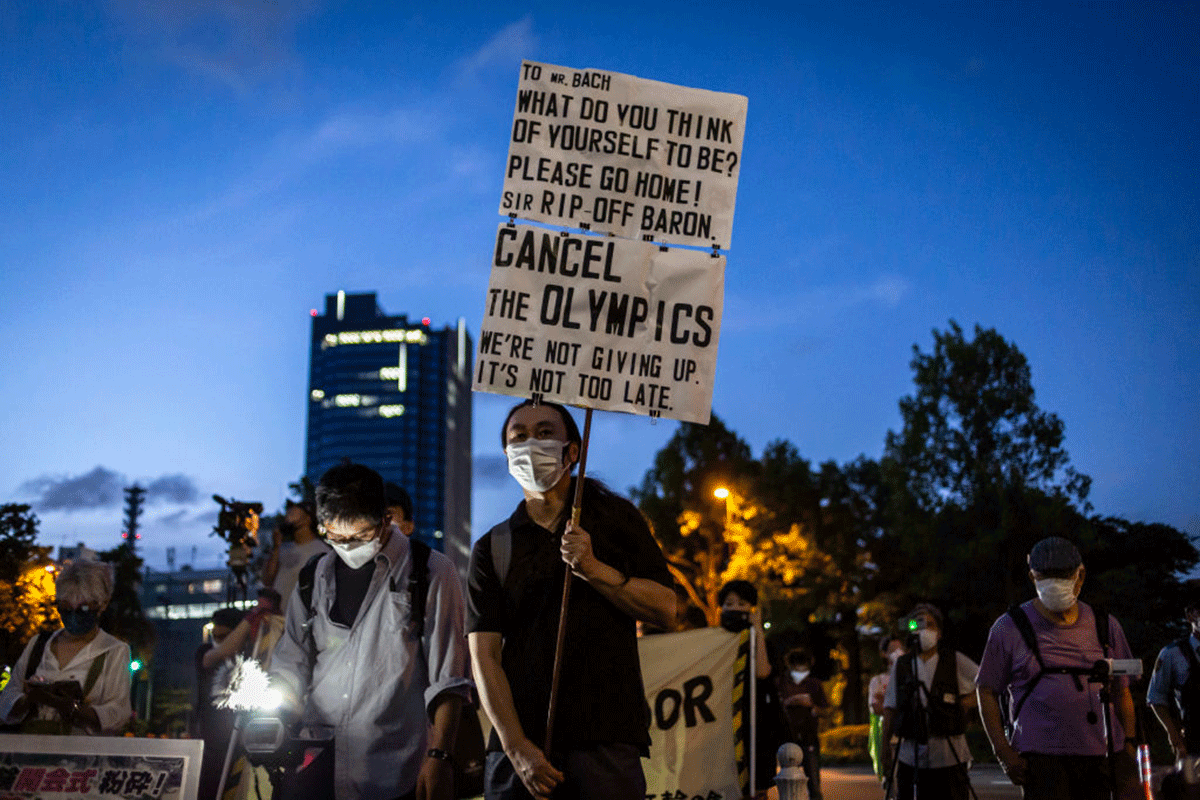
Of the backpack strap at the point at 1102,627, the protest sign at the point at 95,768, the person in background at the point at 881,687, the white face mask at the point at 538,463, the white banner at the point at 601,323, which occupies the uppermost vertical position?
the white banner at the point at 601,323

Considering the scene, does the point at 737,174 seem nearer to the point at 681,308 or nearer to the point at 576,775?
the point at 681,308

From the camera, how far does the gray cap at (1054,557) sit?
6.47m

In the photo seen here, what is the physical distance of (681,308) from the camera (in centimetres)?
472

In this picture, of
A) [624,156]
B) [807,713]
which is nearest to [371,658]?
[624,156]

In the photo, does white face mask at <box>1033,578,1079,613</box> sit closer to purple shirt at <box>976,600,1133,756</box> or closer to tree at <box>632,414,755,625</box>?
purple shirt at <box>976,600,1133,756</box>

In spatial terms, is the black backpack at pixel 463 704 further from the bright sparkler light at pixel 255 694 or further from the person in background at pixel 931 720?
the person in background at pixel 931 720

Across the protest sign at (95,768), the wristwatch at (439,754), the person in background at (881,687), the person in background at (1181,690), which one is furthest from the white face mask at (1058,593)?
the person in background at (881,687)

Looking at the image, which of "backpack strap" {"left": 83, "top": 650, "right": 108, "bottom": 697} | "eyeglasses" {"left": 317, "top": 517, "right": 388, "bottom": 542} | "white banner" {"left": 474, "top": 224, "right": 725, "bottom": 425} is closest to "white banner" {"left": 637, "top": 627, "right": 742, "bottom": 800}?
"backpack strap" {"left": 83, "top": 650, "right": 108, "bottom": 697}

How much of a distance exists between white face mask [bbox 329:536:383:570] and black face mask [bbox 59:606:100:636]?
2.21m

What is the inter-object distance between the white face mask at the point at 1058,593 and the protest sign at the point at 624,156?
10.2 feet

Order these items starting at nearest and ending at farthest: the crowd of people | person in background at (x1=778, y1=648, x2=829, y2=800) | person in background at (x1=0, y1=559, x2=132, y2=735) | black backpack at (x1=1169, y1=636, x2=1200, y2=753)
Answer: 1. the crowd of people
2. person in background at (x1=0, y1=559, x2=132, y2=735)
3. black backpack at (x1=1169, y1=636, x2=1200, y2=753)
4. person in background at (x1=778, y1=648, x2=829, y2=800)

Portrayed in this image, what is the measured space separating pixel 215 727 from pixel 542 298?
5561 mm

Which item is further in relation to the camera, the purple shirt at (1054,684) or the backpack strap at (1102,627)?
the backpack strap at (1102,627)

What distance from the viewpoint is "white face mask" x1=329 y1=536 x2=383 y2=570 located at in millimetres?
4965
